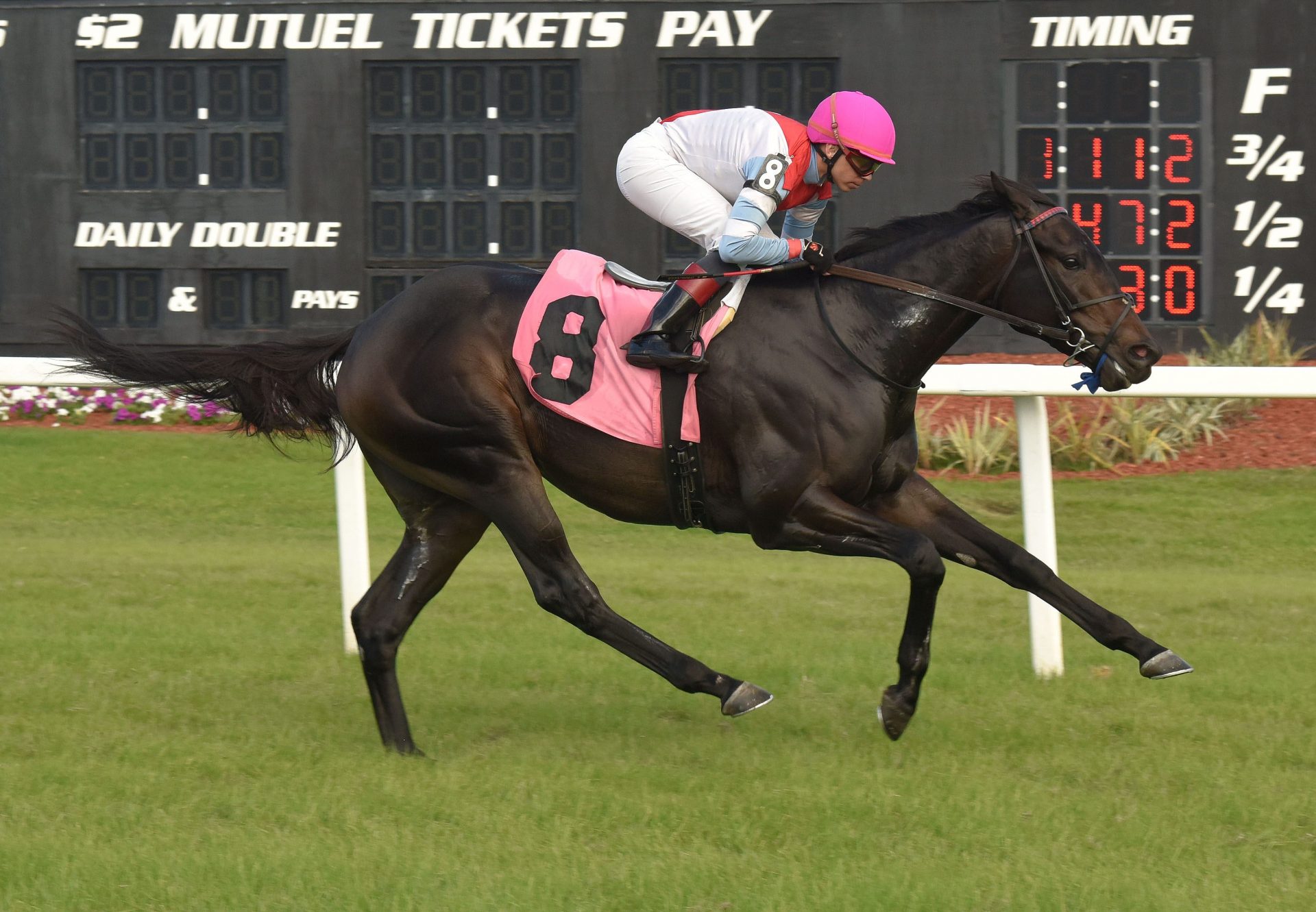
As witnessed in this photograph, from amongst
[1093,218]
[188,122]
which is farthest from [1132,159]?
[188,122]

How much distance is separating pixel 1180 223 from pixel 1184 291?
0.48m

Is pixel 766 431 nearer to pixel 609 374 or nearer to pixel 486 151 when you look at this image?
pixel 609 374

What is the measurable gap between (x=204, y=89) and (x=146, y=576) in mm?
5595

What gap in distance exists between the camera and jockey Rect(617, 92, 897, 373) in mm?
4441

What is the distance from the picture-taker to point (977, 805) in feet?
12.7

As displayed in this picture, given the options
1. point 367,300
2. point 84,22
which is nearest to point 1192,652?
point 367,300

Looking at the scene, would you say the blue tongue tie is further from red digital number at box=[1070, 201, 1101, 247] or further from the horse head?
red digital number at box=[1070, 201, 1101, 247]

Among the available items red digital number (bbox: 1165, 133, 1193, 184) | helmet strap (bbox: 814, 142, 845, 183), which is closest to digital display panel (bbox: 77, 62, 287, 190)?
red digital number (bbox: 1165, 133, 1193, 184)

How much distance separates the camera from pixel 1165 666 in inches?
172

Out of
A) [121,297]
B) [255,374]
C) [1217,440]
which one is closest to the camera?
[255,374]

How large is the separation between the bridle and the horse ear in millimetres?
19

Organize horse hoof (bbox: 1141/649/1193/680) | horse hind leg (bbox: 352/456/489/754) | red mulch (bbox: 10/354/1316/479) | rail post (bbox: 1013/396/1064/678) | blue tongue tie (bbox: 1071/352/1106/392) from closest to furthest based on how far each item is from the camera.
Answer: horse hoof (bbox: 1141/649/1193/680) < blue tongue tie (bbox: 1071/352/1106/392) < horse hind leg (bbox: 352/456/489/754) < rail post (bbox: 1013/396/1064/678) < red mulch (bbox: 10/354/1316/479)

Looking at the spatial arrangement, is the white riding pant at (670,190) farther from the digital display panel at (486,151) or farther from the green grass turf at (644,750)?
the digital display panel at (486,151)

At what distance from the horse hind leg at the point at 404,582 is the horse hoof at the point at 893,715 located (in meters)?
1.21
